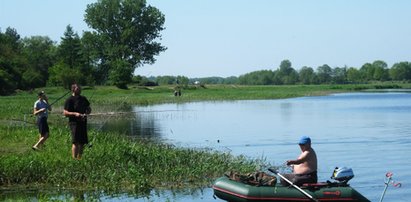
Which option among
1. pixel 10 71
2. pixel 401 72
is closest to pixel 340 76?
pixel 401 72

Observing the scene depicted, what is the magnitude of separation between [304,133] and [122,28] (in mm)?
57618

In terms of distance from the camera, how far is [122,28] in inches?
3359

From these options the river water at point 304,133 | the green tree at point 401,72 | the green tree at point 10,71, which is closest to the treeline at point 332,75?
the green tree at point 401,72

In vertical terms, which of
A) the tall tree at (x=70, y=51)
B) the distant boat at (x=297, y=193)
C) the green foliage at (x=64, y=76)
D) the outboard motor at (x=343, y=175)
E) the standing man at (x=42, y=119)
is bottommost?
the distant boat at (x=297, y=193)

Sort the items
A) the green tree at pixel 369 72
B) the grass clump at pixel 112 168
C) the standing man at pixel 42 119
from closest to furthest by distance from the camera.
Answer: the grass clump at pixel 112 168 < the standing man at pixel 42 119 < the green tree at pixel 369 72

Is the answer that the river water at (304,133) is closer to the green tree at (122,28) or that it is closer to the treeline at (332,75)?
the green tree at (122,28)

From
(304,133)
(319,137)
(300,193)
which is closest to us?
(300,193)

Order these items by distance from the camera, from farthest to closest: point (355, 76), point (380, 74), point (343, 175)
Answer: point (355, 76), point (380, 74), point (343, 175)

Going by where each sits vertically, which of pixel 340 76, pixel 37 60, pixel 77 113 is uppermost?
pixel 37 60

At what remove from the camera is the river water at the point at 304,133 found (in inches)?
685

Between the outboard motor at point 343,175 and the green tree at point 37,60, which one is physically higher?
the green tree at point 37,60

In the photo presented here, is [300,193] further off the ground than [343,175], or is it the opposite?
[343,175]

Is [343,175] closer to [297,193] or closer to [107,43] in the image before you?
[297,193]

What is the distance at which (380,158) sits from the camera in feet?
72.0
